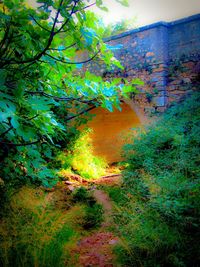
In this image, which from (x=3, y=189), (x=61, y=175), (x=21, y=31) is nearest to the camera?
(x=21, y=31)

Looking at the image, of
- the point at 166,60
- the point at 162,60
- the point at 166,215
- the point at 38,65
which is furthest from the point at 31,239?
the point at 166,60

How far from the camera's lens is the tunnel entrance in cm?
1015

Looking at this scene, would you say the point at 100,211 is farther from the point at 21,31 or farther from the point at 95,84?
the point at 21,31

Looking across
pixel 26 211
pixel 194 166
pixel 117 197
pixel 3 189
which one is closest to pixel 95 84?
pixel 26 211

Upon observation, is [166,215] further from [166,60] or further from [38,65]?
[166,60]

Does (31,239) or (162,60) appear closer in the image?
(31,239)

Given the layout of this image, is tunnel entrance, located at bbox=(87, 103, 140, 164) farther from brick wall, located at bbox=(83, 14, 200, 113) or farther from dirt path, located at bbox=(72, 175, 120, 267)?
dirt path, located at bbox=(72, 175, 120, 267)

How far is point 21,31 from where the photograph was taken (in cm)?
143

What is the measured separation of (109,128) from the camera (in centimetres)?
1050

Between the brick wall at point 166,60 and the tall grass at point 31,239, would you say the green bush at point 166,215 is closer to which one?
the tall grass at point 31,239

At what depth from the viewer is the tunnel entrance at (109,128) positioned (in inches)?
400

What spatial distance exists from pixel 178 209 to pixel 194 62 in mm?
4849

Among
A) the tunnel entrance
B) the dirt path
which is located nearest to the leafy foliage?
the dirt path

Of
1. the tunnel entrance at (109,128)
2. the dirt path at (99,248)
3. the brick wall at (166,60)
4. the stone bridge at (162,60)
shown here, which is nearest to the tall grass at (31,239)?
the dirt path at (99,248)
